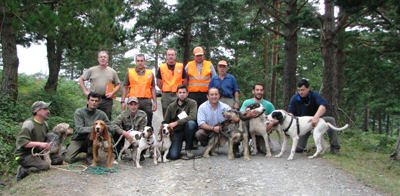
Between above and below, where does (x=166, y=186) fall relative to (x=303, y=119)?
below

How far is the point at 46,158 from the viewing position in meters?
5.10

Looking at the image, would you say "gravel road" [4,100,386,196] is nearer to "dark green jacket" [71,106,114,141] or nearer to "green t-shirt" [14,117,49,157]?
"green t-shirt" [14,117,49,157]

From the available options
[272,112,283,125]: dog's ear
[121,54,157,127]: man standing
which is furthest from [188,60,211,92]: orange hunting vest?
[272,112,283,125]: dog's ear

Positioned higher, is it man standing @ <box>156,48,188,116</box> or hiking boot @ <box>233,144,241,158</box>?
man standing @ <box>156,48,188,116</box>

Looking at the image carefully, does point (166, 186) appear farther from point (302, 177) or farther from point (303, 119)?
point (303, 119)

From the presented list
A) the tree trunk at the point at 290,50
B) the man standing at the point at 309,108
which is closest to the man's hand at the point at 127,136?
the man standing at the point at 309,108

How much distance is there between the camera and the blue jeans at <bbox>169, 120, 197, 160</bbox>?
19.9 feet

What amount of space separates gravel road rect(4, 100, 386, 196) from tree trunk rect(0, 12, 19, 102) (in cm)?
468

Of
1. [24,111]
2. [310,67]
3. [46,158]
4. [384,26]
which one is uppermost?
[384,26]

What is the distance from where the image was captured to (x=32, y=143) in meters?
4.84

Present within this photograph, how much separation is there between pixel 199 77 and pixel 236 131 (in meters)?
1.86

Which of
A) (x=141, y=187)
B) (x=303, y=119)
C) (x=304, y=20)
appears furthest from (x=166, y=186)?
(x=304, y=20)

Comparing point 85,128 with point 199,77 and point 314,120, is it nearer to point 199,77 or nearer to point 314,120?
point 199,77

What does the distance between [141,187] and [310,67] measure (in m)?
13.5
